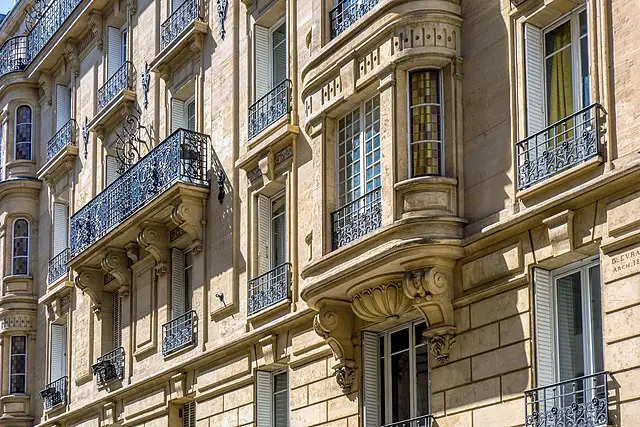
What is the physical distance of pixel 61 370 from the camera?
112 feet

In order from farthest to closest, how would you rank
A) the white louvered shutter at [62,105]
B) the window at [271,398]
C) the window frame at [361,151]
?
the white louvered shutter at [62,105]
the window at [271,398]
the window frame at [361,151]

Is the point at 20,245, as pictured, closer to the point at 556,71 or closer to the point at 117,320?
the point at 117,320

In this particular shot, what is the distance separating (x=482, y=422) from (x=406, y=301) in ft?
7.35

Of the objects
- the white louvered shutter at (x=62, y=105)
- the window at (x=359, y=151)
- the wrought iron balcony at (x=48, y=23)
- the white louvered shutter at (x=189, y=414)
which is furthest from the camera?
the white louvered shutter at (x=62, y=105)

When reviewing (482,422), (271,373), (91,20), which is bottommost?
(482,422)

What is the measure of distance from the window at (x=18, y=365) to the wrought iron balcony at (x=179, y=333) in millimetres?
9513

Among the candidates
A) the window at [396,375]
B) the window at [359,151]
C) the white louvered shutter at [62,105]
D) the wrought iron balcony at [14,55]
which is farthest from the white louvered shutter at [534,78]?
the wrought iron balcony at [14,55]

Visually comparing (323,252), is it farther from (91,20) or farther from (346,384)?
(91,20)

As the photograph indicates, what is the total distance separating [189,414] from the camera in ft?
86.9

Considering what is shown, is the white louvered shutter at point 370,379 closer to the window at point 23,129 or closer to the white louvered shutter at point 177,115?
the white louvered shutter at point 177,115

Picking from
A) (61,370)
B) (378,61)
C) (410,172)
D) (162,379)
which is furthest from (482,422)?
(61,370)

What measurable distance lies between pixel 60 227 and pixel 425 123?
18117 millimetres

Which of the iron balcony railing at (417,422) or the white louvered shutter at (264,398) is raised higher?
the white louvered shutter at (264,398)

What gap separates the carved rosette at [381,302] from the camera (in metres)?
19.6
